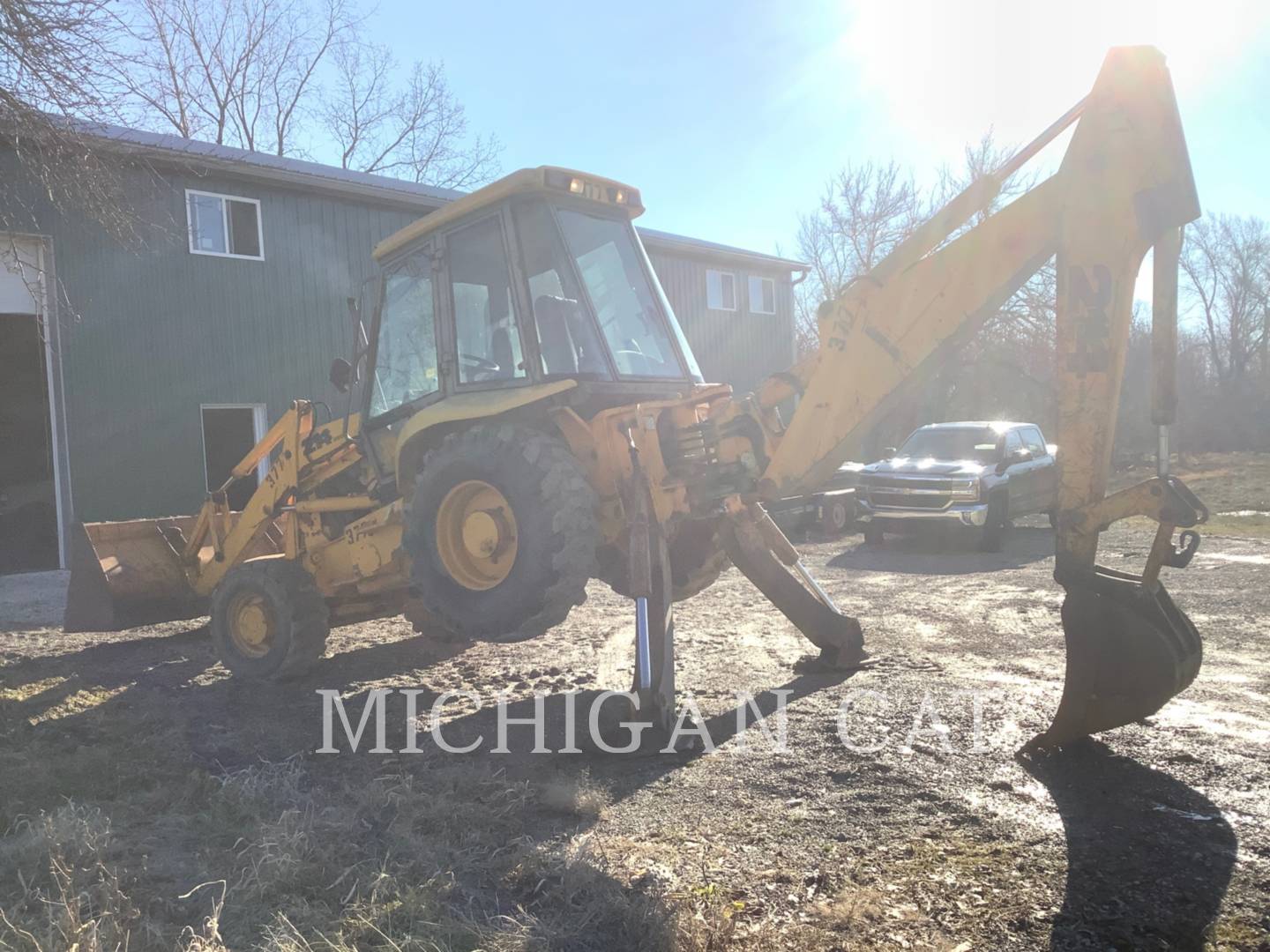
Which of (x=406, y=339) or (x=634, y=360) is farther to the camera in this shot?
(x=406, y=339)

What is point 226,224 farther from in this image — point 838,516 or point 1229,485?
point 1229,485

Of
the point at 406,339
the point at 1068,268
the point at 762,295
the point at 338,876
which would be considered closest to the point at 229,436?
the point at 406,339

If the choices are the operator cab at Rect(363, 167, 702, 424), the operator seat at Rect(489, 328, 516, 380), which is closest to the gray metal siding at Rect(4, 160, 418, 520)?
the operator cab at Rect(363, 167, 702, 424)

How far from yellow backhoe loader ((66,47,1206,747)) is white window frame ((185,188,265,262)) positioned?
7.52m

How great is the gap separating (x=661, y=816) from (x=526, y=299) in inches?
111

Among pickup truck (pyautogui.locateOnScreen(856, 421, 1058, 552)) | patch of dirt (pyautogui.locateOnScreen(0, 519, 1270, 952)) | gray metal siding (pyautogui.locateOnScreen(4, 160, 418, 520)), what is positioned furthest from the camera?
pickup truck (pyautogui.locateOnScreen(856, 421, 1058, 552))

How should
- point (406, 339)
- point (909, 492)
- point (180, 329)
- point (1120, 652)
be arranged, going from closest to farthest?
point (1120, 652), point (406, 339), point (909, 492), point (180, 329)

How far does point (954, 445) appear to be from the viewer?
44.9 ft

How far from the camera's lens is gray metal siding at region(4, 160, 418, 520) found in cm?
1206

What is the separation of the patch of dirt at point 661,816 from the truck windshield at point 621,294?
7.00 ft

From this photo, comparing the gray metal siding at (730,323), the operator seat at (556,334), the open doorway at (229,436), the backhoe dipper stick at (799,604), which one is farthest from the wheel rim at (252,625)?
the gray metal siding at (730,323)

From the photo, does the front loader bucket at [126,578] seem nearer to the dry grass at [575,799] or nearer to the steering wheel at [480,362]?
the steering wheel at [480,362]

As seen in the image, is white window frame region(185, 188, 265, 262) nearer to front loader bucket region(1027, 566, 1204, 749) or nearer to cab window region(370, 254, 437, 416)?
cab window region(370, 254, 437, 416)

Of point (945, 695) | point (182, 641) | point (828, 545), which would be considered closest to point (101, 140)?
point (182, 641)
